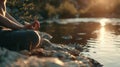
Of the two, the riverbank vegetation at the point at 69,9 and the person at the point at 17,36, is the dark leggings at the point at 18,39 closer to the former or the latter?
the person at the point at 17,36

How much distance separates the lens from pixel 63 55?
38.4 feet

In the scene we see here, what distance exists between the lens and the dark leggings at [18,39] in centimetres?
1039

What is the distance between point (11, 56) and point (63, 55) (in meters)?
2.89

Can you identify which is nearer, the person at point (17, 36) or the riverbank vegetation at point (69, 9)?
the person at point (17, 36)

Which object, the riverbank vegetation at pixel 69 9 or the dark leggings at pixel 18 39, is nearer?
the dark leggings at pixel 18 39

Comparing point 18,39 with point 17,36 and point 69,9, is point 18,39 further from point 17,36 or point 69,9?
point 69,9

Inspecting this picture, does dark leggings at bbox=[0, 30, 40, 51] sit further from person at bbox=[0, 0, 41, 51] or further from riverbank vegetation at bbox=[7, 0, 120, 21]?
riverbank vegetation at bbox=[7, 0, 120, 21]

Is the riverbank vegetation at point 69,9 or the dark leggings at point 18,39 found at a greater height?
the riverbank vegetation at point 69,9

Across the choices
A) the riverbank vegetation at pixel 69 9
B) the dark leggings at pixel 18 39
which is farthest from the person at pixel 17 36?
the riverbank vegetation at pixel 69 9

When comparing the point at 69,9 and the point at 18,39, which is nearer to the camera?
the point at 18,39

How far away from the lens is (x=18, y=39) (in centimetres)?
1050

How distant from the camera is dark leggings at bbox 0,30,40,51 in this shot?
34.1ft

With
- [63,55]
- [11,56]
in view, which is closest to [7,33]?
[11,56]

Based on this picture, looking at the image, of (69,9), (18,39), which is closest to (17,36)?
(18,39)
